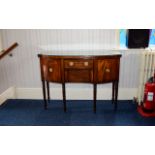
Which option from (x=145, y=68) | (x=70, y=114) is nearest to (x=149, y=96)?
(x=145, y=68)

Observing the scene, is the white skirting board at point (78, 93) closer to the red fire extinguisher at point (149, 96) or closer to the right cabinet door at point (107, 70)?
the red fire extinguisher at point (149, 96)

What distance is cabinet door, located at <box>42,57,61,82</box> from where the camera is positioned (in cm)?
215

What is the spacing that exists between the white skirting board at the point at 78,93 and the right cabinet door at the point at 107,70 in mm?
563

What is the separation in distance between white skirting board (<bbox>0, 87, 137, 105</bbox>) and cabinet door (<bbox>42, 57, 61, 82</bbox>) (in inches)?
21.6

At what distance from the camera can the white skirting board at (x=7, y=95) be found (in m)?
2.68

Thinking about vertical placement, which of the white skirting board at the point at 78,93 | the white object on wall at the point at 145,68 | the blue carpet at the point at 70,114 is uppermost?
the white object on wall at the point at 145,68

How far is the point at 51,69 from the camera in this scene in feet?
7.22

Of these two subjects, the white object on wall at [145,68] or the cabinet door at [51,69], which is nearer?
the cabinet door at [51,69]

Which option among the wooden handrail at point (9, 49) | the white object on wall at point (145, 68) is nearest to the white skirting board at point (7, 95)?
the wooden handrail at point (9, 49)

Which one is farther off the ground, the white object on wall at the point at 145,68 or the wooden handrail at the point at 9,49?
the wooden handrail at the point at 9,49

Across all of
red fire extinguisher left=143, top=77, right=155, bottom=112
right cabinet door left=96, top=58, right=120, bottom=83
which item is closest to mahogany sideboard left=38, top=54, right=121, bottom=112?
right cabinet door left=96, top=58, right=120, bottom=83
